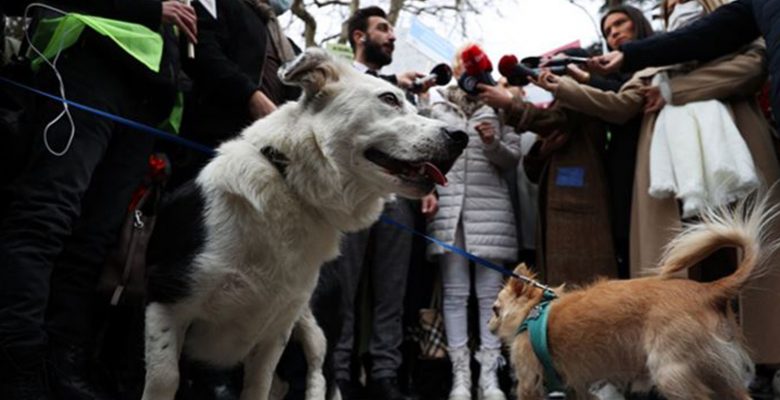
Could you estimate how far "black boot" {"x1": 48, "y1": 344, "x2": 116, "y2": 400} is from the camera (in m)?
3.09

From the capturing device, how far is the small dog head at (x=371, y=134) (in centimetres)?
307

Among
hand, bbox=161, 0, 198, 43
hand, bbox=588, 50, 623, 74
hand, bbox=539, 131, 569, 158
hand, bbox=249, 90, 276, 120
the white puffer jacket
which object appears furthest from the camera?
the white puffer jacket

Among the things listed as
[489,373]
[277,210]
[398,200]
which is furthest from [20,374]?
[489,373]

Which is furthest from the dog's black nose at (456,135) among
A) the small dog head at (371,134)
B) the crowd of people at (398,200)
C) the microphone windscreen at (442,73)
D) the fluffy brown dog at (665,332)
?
the microphone windscreen at (442,73)

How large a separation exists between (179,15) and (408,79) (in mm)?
2008

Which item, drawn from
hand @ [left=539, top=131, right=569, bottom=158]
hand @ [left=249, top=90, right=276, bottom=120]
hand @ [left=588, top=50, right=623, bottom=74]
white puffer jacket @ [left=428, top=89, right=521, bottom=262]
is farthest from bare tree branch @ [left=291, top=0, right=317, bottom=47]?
hand @ [left=249, top=90, right=276, bottom=120]

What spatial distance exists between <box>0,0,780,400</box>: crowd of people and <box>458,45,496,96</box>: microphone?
0.07m

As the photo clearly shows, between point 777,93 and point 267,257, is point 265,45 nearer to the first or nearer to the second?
point 267,257

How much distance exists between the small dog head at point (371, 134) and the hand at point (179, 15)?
0.66m

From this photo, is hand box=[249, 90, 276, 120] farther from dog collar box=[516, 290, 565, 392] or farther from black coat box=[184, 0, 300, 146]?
dog collar box=[516, 290, 565, 392]

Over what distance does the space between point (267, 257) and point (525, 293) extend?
5.18 feet

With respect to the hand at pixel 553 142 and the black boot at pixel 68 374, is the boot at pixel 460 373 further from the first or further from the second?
the black boot at pixel 68 374

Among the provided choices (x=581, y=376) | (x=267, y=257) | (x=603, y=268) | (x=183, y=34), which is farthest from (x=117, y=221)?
(x=603, y=268)

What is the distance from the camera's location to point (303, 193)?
10.2 ft
